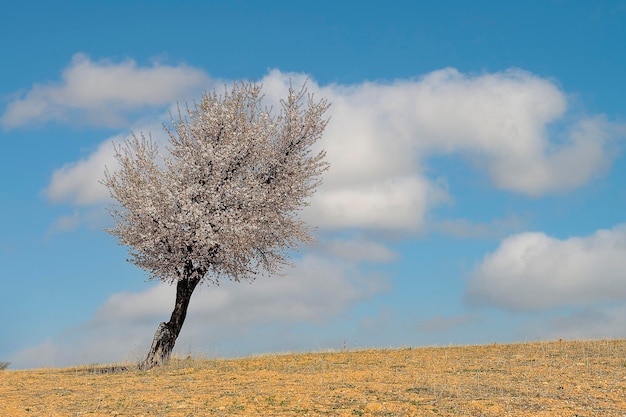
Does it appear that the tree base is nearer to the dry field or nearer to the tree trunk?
the tree trunk

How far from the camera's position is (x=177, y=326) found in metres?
27.2

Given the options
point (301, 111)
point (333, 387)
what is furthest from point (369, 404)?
Result: point (301, 111)

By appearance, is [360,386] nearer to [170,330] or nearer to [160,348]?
[160,348]

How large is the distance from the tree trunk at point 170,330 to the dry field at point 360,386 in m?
0.74

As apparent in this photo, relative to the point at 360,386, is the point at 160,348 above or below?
above

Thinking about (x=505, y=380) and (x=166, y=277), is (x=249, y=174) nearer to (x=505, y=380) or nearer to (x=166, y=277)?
(x=166, y=277)

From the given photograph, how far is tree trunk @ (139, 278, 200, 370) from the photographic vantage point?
86.7ft

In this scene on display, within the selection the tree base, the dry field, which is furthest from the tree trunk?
the dry field

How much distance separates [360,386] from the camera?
1775 centimetres

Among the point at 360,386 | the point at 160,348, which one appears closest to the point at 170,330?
the point at 160,348

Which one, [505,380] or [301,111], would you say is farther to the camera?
[301,111]

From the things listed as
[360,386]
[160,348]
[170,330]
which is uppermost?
[170,330]

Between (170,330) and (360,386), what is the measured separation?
38.5ft

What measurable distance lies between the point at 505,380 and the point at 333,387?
196 inches
